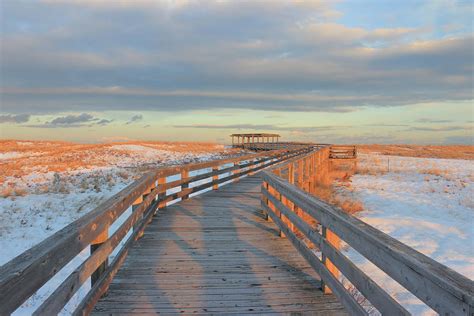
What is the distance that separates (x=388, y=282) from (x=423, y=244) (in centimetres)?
361

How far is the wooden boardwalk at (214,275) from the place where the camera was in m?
3.81

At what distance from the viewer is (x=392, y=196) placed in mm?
17844

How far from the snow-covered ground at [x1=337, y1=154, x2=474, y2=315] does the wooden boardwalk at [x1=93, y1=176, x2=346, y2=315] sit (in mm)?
3149

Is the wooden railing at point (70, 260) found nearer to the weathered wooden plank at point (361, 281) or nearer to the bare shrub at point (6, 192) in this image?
the weathered wooden plank at point (361, 281)

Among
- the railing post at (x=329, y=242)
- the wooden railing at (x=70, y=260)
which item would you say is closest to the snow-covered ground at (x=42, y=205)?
the wooden railing at (x=70, y=260)

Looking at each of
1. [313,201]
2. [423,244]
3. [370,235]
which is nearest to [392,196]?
[423,244]

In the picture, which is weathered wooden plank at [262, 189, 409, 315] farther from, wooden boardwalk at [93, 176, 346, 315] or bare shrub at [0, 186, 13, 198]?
bare shrub at [0, 186, 13, 198]

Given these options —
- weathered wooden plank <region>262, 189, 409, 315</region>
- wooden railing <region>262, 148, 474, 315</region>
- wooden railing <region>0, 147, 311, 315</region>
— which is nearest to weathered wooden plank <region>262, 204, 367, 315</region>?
wooden railing <region>262, 148, 474, 315</region>

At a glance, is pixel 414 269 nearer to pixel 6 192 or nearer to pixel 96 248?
pixel 96 248

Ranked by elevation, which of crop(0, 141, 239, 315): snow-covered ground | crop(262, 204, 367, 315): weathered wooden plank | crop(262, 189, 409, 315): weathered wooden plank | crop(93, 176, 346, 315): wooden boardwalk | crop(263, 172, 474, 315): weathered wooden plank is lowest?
crop(0, 141, 239, 315): snow-covered ground

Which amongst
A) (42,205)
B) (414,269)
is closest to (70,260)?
(414,269)

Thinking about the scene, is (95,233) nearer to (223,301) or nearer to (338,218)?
(223,301)

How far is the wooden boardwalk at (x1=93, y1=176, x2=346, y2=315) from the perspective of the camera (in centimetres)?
381

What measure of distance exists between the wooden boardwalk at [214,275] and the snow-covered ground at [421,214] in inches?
124
